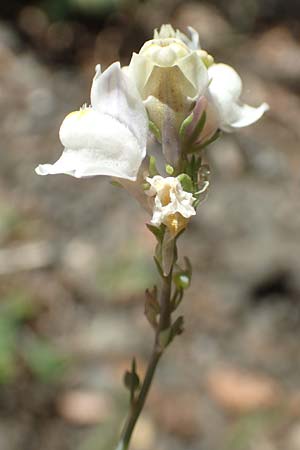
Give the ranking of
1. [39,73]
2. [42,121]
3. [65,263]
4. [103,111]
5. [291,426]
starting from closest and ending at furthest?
[103,111]
[291,426]
[65,263]
[42,121]
[39,73]

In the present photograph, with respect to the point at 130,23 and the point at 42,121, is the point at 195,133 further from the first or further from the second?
the point at 130,23

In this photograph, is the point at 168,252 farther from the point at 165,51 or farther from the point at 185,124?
the point at 165,51

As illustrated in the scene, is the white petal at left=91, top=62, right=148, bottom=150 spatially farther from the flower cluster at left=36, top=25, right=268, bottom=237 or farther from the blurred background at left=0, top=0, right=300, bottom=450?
the blurred background at left=0, top=0, right=300, bottom=450

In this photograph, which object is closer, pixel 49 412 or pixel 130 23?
pixel 49 412

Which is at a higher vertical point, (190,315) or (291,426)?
(190,315)

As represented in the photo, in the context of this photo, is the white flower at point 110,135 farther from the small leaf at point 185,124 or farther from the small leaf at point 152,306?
the small leaf at point 152,306

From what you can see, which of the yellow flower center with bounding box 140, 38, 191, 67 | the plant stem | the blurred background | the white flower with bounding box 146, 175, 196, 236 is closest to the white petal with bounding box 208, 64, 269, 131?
the yellow flower center with bounding box 140, 38, 191, 67

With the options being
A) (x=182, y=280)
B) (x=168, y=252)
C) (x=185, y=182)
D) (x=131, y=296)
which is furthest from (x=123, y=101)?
(x=131, y=296)

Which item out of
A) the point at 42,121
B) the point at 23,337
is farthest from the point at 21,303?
the point at 42,121
